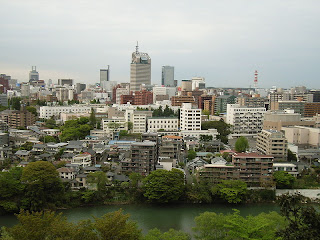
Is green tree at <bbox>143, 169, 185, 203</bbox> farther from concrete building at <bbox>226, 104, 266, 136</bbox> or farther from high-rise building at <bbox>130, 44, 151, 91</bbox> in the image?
high-rise building at <bbox>130, 44, 151, 91</bbox>

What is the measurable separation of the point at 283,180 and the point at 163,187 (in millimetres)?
2578

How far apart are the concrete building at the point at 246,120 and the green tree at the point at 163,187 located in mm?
7775

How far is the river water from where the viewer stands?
626cm

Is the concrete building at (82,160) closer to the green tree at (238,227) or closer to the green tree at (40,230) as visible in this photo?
the green tree at (238,227)

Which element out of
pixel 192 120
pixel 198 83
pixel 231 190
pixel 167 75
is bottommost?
pixel 231 190

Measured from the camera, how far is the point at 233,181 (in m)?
7.31

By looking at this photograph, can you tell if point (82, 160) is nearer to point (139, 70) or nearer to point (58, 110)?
point (58, 110)

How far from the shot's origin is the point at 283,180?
7.64 metres

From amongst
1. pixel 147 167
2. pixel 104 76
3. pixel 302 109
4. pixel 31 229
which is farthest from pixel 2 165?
pixel 104 76

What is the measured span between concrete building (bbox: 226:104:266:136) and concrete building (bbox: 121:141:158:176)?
278 inches

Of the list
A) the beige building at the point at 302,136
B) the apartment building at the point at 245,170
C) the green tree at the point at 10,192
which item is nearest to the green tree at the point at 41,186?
the green tree at the point at 10,192

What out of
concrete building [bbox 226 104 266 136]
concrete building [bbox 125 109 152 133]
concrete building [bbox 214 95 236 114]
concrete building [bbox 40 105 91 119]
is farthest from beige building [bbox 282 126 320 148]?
concrete building [bbox 40 105 91 119]

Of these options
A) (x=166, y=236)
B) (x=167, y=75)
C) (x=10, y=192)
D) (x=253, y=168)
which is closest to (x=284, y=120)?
(x=253, y=168)

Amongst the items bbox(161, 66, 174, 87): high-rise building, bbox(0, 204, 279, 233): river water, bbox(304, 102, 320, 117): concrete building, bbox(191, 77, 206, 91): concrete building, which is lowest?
bbox(0, 204, 279, 233): river water
